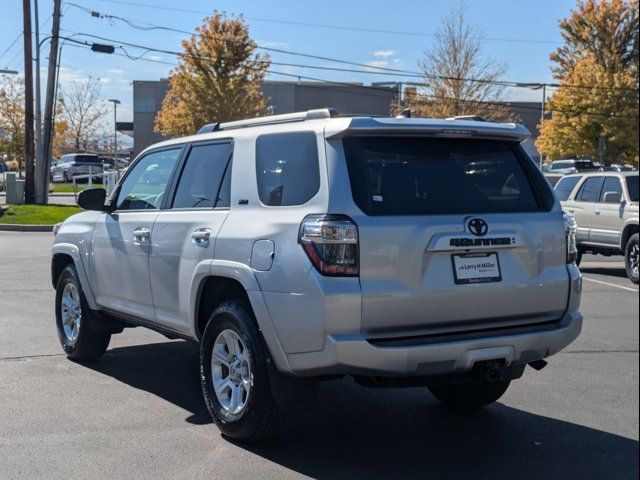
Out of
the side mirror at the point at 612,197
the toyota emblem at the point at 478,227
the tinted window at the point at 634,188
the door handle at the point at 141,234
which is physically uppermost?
the tinted window at the point at 634,188

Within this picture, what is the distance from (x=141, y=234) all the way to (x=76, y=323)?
1.63 meters

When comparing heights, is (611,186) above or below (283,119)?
below

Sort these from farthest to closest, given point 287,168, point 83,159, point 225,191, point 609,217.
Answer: point 83,159 < point 609,217 < point 225,191 < point 287,168

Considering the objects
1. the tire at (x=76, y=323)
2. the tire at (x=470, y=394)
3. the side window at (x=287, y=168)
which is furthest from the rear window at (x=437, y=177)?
the tire at (x=76, y=323)

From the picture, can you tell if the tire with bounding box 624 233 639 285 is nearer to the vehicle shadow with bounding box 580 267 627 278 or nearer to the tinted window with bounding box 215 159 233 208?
the vehicle shadow with bounding box 580 267 627 278

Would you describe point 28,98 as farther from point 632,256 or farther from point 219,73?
point 632,256

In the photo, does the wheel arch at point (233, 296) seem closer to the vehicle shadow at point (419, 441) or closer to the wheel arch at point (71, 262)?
the vehicle shadow at point (419, 441)

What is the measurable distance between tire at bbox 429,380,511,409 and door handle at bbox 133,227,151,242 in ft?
7.64

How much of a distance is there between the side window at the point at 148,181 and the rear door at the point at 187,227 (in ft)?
0.82

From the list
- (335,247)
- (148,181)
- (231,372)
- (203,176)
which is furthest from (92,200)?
(335,247)

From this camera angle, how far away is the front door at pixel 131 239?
19.2 feet

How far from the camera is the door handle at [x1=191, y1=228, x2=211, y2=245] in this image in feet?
16.6

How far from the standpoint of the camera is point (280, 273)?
4.33 metres

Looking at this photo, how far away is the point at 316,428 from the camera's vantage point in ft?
17.3
